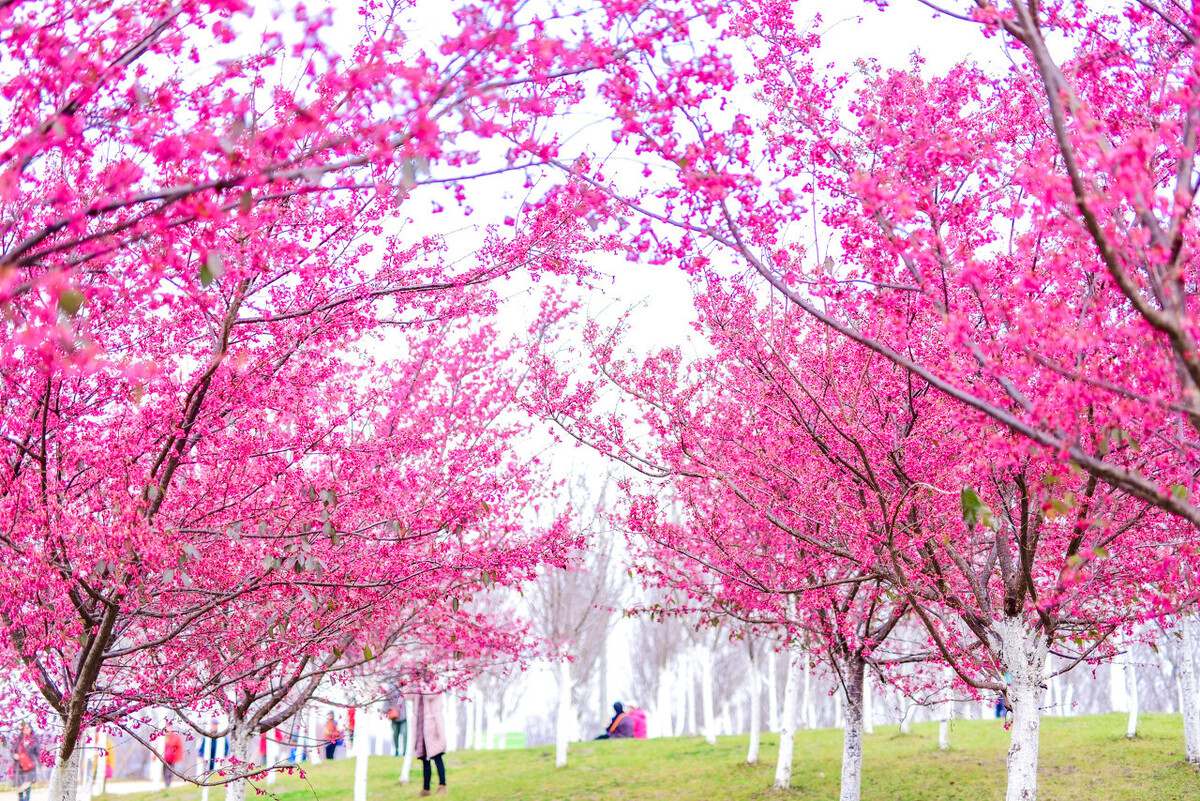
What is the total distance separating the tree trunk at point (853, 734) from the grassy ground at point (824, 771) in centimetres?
342

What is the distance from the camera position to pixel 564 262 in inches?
261

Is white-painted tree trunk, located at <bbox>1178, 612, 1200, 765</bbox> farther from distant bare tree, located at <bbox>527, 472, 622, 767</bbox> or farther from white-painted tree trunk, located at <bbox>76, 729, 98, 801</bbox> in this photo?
white-painted tree trunk, located at <bbox>76, 729, 98, 801</bbox>

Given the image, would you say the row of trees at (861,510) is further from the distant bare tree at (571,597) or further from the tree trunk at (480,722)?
the tree trunk at (480,722)

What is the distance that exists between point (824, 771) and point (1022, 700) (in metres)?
10.1

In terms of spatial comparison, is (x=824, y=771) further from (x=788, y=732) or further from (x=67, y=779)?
(x=67, y=779)

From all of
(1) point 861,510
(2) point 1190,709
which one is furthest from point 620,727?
(1) point 861,510

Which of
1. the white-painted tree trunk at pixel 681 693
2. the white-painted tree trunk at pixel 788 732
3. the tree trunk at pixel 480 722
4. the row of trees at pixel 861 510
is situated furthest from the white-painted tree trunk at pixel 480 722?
the row of trees at pixel 861 510

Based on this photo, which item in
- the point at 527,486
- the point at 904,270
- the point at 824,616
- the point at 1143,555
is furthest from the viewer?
the point at 527,486

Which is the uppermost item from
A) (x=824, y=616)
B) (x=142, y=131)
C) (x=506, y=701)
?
(x=142, y=131)

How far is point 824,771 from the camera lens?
54.9ft

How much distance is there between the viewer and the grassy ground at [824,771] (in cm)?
1387

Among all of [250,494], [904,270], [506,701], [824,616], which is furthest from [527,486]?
[506,701]

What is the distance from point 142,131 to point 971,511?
4079 millimetres

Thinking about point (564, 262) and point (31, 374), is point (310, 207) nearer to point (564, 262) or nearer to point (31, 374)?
point (564, 262)
